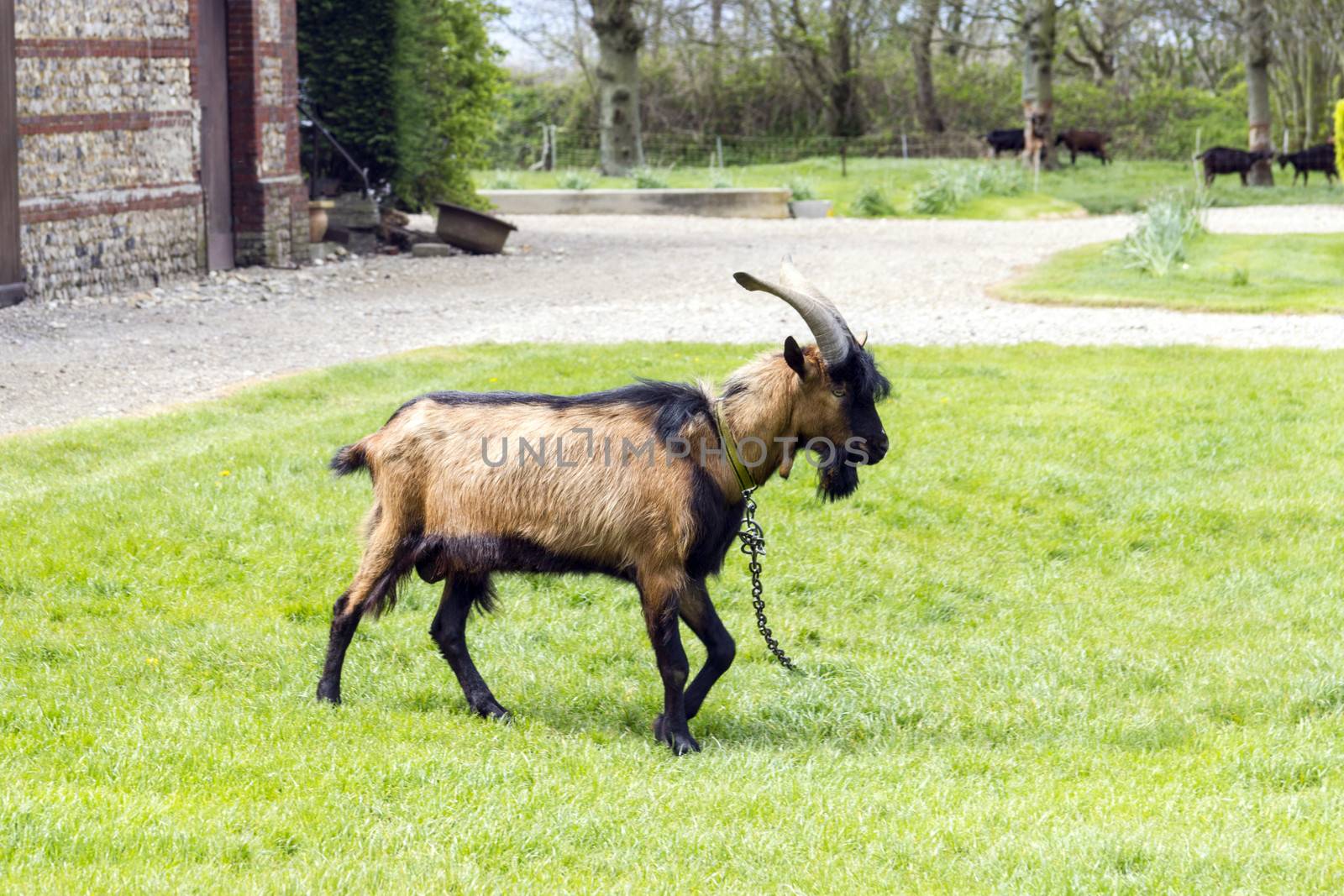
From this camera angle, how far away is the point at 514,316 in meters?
15.7

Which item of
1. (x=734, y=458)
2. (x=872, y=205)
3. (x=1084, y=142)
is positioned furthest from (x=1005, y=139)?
(x=734, y=458)

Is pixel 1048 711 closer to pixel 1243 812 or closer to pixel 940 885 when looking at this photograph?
pixel 1243 812

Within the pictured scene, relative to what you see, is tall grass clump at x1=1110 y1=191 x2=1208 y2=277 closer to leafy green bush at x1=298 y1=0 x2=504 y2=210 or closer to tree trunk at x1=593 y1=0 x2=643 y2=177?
leafy green bush at x1=298 y1=0 x2=504 y2=210

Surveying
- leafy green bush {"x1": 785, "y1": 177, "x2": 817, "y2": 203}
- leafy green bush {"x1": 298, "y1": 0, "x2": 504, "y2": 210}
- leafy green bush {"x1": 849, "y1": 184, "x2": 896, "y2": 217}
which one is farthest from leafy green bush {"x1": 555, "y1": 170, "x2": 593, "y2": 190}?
leafy green bush {"x1": 298, "y1": 0, "x2": 504, "y2": 210}

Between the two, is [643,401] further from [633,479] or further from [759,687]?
[759,687]

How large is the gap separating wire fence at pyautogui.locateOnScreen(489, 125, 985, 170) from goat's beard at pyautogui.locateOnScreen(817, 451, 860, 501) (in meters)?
36.7

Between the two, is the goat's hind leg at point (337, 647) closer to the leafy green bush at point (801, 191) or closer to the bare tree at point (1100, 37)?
the leafy green bush at point (801, 191)

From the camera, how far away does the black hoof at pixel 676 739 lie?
5.17m

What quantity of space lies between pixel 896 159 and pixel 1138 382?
29048mm

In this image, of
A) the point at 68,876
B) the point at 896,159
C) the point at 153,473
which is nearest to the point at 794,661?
the point at 68,876

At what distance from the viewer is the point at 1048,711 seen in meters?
5.68

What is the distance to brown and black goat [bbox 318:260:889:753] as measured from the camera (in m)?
5.17

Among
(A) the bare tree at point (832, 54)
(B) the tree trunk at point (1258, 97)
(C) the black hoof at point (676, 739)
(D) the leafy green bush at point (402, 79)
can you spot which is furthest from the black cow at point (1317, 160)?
(C) the black hoof at point (676, 739)

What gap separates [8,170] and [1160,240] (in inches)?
507
